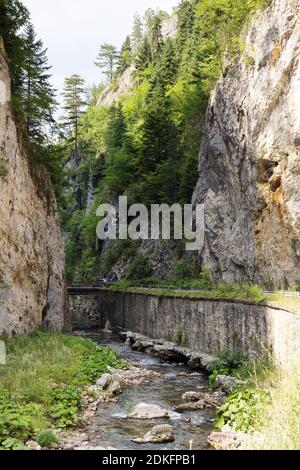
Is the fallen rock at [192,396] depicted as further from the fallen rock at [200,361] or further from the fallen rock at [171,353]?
the fallen rock at [171,353]

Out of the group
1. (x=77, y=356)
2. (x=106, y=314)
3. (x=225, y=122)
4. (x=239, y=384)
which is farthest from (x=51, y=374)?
(x=106, y=314)

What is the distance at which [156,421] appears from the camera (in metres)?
16.0

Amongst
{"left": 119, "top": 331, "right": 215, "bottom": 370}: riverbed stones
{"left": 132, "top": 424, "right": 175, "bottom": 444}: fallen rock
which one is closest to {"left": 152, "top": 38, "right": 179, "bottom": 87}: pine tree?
{"left": 119, "top": 331, "right": 215, "bottom": 370}: riverbed stones

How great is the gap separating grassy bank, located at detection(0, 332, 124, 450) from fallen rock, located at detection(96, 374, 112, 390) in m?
0.38

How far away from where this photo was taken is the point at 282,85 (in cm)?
2697

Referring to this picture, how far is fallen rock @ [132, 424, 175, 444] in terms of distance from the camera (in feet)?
45.1

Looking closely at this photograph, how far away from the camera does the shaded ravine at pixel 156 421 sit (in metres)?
13.6

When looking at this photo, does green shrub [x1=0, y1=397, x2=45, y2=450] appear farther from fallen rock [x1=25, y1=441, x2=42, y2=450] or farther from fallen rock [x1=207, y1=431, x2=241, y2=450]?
fallen rock [x1=207, y1=431, x2=241, y2=450]

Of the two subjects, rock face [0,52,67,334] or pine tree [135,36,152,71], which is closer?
rock face [0,52,67,334]

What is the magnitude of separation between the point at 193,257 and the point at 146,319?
784 centimetres

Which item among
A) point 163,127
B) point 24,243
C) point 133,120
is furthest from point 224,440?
point 133,120

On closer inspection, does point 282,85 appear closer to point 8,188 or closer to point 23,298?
point 8,188

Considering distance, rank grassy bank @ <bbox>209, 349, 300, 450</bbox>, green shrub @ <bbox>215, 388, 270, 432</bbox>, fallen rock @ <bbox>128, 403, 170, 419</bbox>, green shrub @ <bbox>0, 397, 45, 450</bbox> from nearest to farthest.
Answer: grassy bank @ <bbox>209, 349, 300, 450</bbox>
green shrub @ <bbox>0, 397, 45, 450</bbox>
green shrub @ <bbox>215, 388, 270, 432</bbox>
fallen rock @ <bbox>128, 403, 170, 419</bbox>

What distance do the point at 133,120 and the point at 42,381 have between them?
62.1 m
